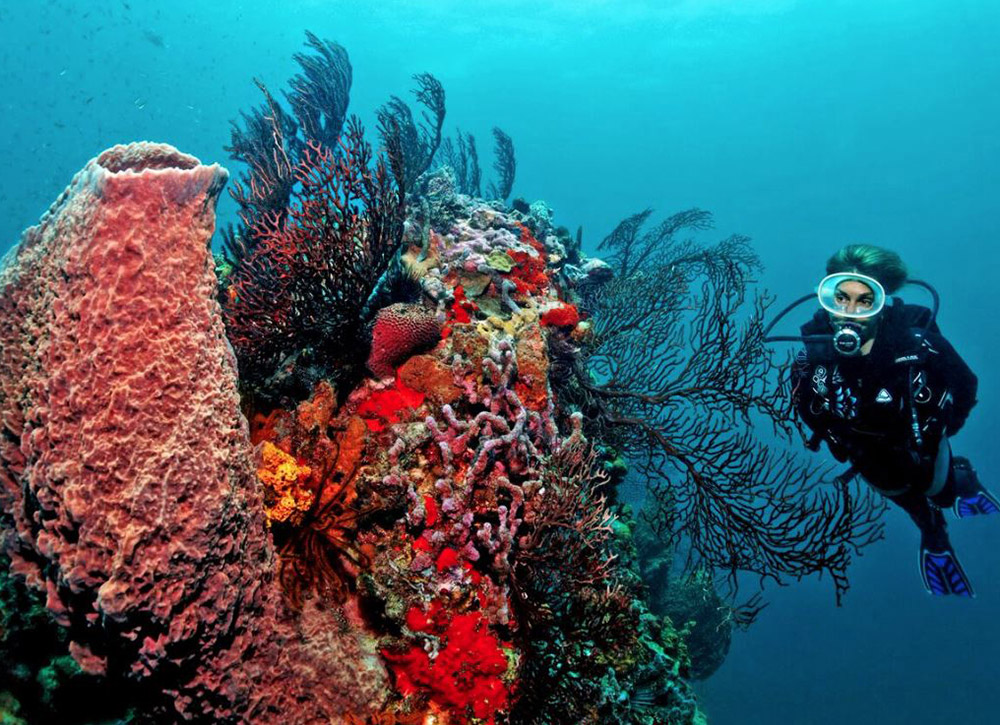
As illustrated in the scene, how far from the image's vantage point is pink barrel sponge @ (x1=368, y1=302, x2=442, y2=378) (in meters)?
3.91

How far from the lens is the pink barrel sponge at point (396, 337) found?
3.91 meters

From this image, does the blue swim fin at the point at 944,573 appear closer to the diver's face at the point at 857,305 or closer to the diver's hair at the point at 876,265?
the diver's face at the point at 857,305

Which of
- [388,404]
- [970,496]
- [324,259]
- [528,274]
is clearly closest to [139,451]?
[388,404]

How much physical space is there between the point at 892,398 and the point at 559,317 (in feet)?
10.4

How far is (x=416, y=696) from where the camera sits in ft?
8.95

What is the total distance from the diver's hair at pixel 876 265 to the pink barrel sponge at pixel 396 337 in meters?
4.03

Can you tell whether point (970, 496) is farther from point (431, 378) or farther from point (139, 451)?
point (139, 451)

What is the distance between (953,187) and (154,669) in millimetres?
112996

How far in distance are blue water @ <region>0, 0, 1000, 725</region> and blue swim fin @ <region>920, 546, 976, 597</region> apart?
77.8ft

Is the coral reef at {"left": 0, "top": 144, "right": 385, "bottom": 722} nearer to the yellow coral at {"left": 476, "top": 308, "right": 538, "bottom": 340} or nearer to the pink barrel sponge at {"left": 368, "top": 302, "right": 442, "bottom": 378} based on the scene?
the pink barrel sponge at {"left": 368, "top": 302, "right": 442, "bottom": 378}

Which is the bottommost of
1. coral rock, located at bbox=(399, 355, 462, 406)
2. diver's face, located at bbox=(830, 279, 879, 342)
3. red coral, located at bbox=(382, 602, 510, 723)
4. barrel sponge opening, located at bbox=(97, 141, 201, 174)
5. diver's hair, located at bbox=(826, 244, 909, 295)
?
red coral, located at bbox=(382, 602, 510, 723)

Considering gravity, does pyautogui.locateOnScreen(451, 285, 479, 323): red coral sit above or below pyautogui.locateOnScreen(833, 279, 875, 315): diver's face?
below

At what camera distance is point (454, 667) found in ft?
9.00

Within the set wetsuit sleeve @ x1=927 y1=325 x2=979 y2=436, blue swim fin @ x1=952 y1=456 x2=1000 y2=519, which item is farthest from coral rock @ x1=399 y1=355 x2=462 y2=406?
blue swim fin @ x1=952 y1=456 x2=1000 y2=519
